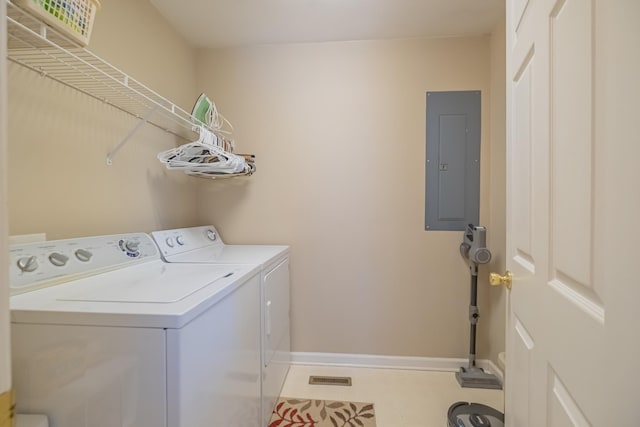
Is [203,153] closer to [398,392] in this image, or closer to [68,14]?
[68,14]

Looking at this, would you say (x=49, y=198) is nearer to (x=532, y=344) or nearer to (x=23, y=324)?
(x=23, y=324)

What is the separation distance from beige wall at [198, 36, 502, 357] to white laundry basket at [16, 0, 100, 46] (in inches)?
52.7

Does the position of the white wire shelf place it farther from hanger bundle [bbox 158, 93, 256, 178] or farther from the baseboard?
the baseboard

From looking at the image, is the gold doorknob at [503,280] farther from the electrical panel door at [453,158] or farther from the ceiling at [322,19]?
the ceiling at [322,19]

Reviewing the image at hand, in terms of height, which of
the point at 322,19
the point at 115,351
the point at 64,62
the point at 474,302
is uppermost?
the point at 322,19

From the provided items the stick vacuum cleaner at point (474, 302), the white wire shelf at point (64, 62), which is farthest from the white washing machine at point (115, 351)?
the stick vacuum cleaner at point (474, 302)

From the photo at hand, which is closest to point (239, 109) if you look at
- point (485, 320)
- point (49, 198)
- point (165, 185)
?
point (165, 185)

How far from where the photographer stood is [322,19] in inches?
74.2

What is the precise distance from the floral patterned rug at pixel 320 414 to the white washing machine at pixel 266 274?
75 mm

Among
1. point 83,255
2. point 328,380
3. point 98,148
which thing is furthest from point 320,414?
point 98,148

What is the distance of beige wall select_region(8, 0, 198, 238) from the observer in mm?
1048

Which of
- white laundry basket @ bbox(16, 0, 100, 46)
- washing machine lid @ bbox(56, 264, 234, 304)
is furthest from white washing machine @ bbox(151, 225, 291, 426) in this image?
white laundry basket @ bbox(16, 0, 100, 46)

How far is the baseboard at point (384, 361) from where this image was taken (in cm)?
211

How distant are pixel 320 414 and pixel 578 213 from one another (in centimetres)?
171
